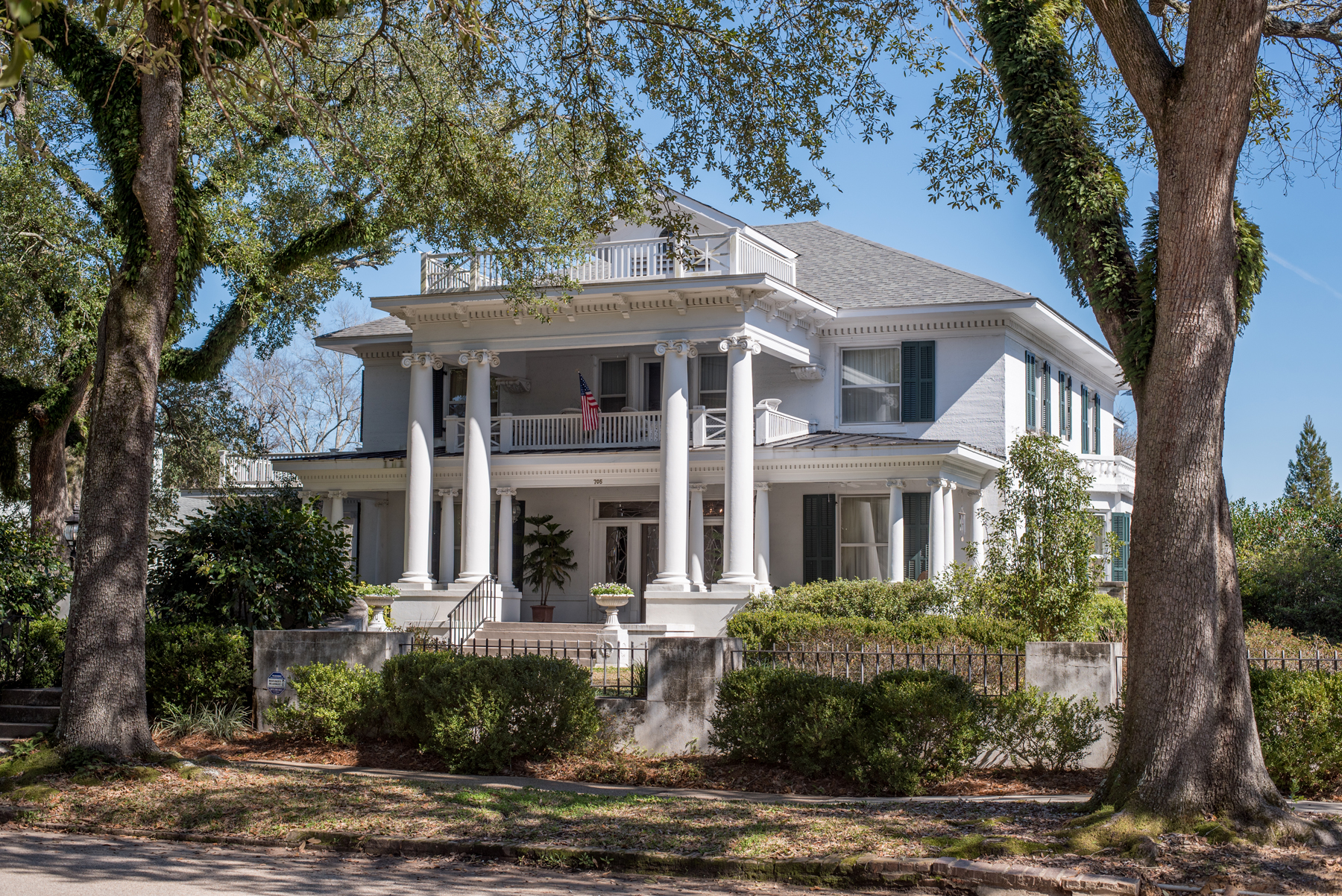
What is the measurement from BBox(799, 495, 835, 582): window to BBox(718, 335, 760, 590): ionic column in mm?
2216

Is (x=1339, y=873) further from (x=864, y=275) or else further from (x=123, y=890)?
(x=864, y=275)

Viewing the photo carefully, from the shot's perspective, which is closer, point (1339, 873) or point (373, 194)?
point (1339, 873)

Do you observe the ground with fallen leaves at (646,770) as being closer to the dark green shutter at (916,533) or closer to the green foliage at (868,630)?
the green foliage at (868,630)

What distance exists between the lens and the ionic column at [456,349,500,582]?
24.6 metres

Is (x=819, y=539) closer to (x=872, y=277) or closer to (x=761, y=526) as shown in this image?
(x=761, y=526)

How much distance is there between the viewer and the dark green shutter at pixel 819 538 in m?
25.0

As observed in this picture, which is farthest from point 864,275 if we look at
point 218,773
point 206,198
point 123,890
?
point 123,890

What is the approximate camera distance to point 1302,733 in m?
10.3

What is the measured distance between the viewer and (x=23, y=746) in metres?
10.9

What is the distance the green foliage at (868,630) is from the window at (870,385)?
23.7 ft

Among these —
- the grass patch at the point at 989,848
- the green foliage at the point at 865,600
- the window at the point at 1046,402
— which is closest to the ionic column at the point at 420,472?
the green foliage at the point at 865,600

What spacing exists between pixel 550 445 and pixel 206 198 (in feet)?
34.0

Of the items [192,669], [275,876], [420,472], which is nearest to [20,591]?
[192,669]

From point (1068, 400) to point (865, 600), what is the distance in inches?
439
